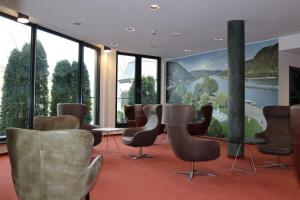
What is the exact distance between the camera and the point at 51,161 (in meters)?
2.31

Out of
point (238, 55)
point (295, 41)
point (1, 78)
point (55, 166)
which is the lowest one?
point (55, 166)

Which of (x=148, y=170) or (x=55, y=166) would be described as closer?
(x=55, y=166)

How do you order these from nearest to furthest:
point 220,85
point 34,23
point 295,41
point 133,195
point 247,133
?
point 133,195
point 34,23
point 295,41
point 247,133
point 220,85

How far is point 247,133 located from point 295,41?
2.75m

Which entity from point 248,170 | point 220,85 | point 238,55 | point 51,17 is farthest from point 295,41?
point 51,17

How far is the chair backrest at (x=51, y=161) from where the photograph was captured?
7.54 ft

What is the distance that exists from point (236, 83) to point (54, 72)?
15.1ft

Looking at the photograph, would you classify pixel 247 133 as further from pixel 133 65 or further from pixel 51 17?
pixel 51 17

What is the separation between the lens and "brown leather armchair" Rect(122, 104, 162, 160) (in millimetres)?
5887

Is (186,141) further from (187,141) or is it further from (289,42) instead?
(289,42)

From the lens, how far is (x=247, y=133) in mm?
8203

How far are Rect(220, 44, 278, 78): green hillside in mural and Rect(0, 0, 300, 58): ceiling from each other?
39 cm

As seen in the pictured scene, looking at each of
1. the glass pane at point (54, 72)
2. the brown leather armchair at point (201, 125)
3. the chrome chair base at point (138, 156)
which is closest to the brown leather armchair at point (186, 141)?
the chrome chair base at point (138, 156)

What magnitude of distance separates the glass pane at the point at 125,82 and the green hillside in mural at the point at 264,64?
412 cm
